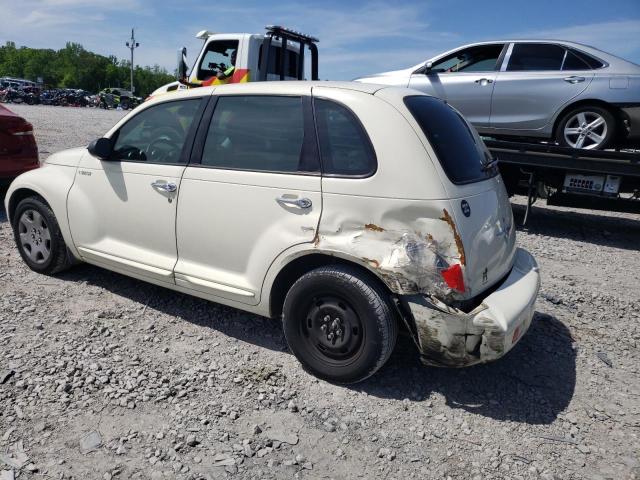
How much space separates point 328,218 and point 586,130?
541 centimetres

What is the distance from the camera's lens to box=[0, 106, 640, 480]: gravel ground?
250 centimetres

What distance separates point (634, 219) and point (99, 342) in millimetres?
8359

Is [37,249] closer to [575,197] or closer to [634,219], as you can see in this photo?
[575,197]

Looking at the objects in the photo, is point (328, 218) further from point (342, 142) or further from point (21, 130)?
point (21, 130)

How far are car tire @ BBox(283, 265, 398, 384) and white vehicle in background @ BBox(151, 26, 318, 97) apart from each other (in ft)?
25.0

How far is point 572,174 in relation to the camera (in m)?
6.67

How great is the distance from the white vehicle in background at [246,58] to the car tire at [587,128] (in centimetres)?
541

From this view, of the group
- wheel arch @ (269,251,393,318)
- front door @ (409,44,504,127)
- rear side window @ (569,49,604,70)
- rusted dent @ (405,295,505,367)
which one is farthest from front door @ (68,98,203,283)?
rear side window @ (569,49,604,70)

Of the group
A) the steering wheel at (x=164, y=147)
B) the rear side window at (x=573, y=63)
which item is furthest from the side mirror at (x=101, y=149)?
the rear side window at (x=573, y=63)

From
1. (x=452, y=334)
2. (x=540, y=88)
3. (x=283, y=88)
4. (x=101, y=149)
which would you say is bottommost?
(x=452, y=334)

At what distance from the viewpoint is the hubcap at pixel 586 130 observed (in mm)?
6746

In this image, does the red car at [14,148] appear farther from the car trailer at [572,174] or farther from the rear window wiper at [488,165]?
the car trailer at [572,174]

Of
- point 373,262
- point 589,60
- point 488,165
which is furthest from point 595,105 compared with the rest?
point 373,262

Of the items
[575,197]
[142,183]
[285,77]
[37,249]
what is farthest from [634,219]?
[37,249]
